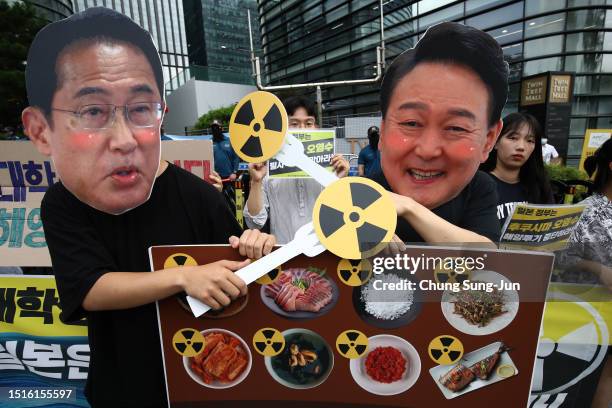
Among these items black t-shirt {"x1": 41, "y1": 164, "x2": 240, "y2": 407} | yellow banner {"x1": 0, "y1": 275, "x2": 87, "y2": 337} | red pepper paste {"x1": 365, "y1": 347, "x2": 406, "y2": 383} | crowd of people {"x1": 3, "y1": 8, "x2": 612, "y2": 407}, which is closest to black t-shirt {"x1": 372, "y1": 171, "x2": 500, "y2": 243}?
crowd of people {"x1": 3, "y1": 8, "x2": 612, "y2": 407}

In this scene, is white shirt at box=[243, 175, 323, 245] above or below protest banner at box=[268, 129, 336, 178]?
below

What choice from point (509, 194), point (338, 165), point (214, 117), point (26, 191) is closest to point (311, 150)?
point (338, 165)

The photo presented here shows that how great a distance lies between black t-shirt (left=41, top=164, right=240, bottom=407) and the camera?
3.18 ft

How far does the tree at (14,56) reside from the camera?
3762 millimetres

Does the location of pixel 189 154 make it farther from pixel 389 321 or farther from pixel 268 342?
pixel 389 321

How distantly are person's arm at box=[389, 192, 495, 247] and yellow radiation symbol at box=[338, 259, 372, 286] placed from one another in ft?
0.56

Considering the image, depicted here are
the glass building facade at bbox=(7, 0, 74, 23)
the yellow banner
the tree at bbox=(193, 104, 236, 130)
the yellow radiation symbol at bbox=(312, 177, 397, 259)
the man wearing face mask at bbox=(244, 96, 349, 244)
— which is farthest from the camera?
the tree at bbox=(193, 104, 236, 130)

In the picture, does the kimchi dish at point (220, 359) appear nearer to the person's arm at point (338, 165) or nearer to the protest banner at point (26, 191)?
the person's arm at point (338, 165)

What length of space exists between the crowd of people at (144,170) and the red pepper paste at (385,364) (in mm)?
344

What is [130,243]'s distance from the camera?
1013 millimetres

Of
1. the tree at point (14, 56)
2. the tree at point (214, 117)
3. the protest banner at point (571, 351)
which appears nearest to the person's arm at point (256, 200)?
the protest banner at point (571, 351)

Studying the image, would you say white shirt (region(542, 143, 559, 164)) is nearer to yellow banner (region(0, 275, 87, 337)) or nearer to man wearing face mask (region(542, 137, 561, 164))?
man wearing face mask (region(542, 137, 561, 164))

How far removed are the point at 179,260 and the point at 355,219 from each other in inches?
20.9

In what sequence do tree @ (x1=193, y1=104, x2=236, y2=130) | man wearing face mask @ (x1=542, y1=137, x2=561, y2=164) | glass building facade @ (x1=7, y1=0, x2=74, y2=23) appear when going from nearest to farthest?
man wearing face mask @ (x1=542, y1=137, x2=561, y2=164) → glass building facade @ (x1=7, y1=0, x2=74, y2=23) → tree @ (x1=193, y1=104, x2=236, y2=130)
